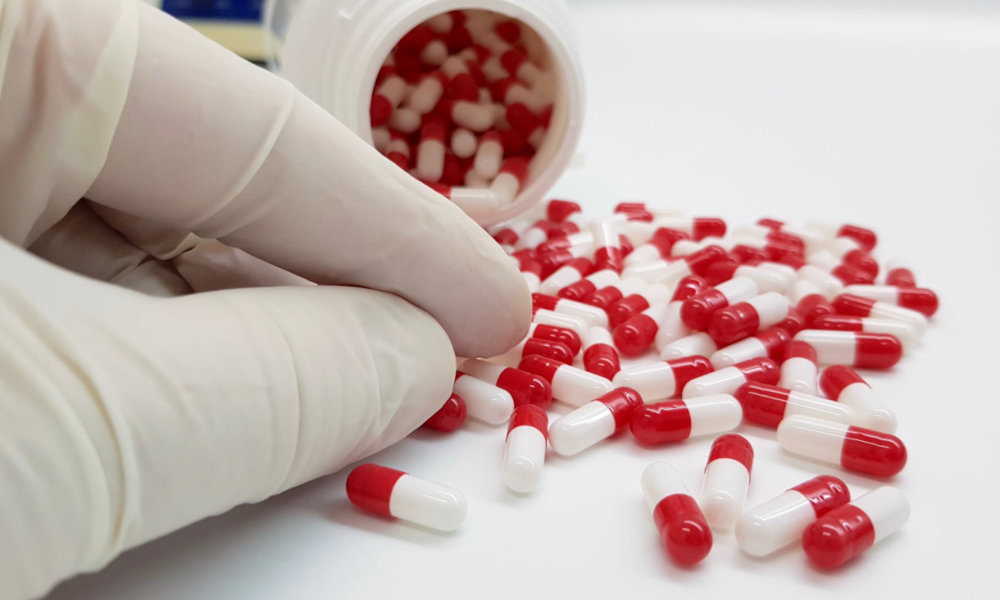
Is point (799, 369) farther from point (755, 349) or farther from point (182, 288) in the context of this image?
point (182, 288)

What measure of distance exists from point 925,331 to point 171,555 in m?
1.65

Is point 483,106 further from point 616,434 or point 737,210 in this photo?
point 616,434

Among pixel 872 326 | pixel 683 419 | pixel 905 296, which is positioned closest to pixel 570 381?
pixel 683 419

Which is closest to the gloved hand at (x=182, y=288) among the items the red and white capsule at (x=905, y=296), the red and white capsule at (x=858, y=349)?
the red and white capsule at (x=858, y=349)

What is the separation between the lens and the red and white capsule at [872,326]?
187cm

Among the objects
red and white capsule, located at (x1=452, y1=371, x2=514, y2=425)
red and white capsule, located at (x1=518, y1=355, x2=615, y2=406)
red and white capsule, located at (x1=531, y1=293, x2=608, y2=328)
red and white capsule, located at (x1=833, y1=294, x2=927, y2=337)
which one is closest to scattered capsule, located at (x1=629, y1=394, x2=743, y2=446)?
red and white capsule, located at (x1=518, y1=355, x2=615, y2=406)

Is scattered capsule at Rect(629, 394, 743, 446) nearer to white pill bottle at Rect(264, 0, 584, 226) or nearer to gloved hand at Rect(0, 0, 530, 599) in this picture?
gloved hand at Rect(0, 0, 530, 599)

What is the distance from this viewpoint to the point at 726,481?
1.30 metres

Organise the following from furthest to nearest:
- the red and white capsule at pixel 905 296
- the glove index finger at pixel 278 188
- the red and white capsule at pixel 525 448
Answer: the red and white capsule at pixel 905 296, the red and white capsule at pixel 525 448, the glove index finger at pixel 278 188

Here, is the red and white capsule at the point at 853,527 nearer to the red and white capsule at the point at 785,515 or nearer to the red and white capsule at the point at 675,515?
the red and white capsule at the point at 785,515

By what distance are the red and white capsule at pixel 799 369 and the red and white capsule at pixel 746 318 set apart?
0.08 metres

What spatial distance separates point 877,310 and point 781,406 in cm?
60

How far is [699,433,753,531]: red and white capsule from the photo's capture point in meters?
1.26

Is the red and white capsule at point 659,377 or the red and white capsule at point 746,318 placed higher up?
the red and white capsule at point 746,318
